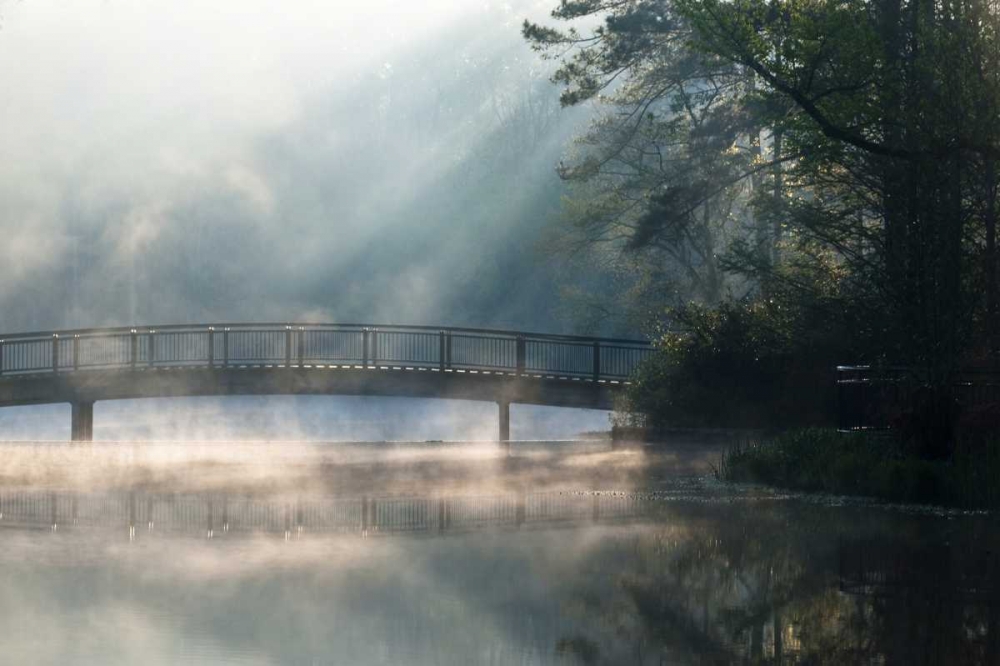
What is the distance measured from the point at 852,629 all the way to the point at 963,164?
1100cm

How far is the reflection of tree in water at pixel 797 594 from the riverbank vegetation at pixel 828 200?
4013mm

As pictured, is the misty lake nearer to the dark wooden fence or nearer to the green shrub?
the dark wooden fence

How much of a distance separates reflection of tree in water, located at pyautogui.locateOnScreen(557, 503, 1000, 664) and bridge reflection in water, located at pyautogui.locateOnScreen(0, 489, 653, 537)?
169 centimetres

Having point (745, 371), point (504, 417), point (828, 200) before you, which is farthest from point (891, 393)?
point (504, 417)

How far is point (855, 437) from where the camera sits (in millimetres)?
20688

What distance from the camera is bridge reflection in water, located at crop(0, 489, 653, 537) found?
15.2 metres

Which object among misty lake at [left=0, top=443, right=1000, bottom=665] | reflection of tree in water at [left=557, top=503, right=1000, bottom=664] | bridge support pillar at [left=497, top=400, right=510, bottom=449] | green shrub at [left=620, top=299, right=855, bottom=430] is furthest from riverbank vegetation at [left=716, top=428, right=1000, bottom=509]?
bridge support pillar at [left=497, top=400, right=510, bottom=449]

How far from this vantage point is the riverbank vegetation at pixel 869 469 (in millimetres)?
17547

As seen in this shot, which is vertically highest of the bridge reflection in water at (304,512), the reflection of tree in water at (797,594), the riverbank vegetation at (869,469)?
the riverbank vegetation at (869,469)

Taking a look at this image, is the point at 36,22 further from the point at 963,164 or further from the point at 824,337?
the point at 963,164

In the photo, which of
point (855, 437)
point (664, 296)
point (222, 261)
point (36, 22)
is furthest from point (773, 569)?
point (36, 22)

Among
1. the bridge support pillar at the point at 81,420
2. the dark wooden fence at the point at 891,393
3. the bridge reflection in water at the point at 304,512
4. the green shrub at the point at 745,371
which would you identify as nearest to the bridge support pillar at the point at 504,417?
the bridge support pillar at the point at 81,420

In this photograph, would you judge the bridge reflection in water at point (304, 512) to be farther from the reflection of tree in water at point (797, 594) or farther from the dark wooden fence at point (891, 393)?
the dark wooden fence at point (891, 393)

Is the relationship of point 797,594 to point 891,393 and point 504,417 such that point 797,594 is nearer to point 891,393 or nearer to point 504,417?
point 891,393
